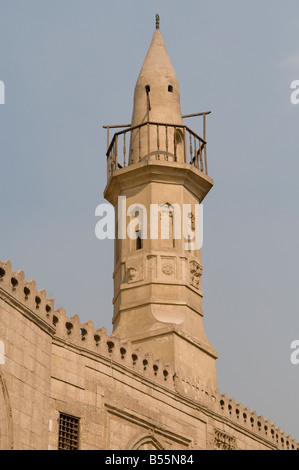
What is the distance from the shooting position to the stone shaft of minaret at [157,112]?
2858 centimetres

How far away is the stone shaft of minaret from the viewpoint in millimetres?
28578

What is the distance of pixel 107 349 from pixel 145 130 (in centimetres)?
949

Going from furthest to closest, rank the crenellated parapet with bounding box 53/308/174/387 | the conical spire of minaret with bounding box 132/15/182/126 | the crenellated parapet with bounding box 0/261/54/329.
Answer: the conical spire of minaret with bounding box 132/15/182/126, the crenellated parapet with bounding box 53/308/174/387, the crenellated parapet with bounding box 0/261/54/329

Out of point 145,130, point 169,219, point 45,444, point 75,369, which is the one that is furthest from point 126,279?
point 45,444

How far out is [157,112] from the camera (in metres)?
29.3

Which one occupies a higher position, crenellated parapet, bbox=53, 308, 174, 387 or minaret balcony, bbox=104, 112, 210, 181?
minaret balcony, bbox=104, 112, 210, 181

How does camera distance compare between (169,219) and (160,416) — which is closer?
(160,416)

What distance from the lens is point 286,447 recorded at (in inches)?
1161

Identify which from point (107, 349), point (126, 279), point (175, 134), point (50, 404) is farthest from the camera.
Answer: point (175, 134)

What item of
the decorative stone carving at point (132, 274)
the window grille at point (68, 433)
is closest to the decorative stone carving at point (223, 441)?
the decorative stone carving at point (132, 274)

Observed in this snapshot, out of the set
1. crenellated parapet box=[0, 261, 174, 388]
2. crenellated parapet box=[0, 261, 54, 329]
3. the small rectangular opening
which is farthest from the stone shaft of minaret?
crenellated parapet box=[0, 261, 54, 329]

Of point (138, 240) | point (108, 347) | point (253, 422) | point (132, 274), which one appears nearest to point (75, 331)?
point (108, 347)

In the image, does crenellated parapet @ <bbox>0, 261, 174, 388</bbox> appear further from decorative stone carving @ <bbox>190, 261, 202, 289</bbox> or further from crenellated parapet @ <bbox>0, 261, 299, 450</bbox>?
decorative stone carving @ <bbox>190, 261, 202, 289</bbox>
